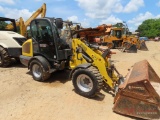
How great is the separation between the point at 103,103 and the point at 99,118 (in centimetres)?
78

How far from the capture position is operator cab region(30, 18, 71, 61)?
604 centimetres

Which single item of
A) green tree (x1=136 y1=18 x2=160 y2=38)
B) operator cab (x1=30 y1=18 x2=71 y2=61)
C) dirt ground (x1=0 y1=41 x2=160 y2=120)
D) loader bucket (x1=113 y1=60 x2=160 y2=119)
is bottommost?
dirt ground (x1=0 y1=41 x2=160 y2=120)

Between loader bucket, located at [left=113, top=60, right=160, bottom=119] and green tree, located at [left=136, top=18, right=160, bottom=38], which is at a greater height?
green tree, located at [left=136, top=18, right=160, bottom=38]

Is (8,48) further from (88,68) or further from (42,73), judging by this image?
(88,68)

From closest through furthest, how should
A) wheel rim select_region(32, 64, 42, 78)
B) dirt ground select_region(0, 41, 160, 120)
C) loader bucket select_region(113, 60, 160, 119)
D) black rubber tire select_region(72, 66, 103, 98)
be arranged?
A: loader bucket select_region(113, 60, 160, 119)
dirt ground select_region(0, 41, 160, 120)
black rubber tire select_region(72, 66, 103, 98)
wheel rim select_region(32, 64, 42, 78)

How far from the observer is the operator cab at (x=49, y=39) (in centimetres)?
604

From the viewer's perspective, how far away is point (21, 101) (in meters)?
4.92

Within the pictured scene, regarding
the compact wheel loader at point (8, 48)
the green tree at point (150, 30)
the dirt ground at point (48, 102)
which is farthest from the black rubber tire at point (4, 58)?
the green tree at point (150, 30)

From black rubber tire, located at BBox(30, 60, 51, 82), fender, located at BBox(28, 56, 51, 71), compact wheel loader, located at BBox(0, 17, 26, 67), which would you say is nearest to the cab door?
fender, located at BBox(28, 56, 51, 71)

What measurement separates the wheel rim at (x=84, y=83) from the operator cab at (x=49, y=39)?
1286 mm

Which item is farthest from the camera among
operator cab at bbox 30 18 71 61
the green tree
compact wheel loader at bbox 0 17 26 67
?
the green tree

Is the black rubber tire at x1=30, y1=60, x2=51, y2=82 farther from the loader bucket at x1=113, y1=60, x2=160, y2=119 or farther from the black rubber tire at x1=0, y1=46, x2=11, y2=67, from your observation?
the loader bucket at x1=113, y1=60, x2=160, y2=119

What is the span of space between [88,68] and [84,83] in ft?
1.67

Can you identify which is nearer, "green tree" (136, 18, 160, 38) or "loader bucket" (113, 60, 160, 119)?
"loader bucket" (113, 60, 160, 119)
